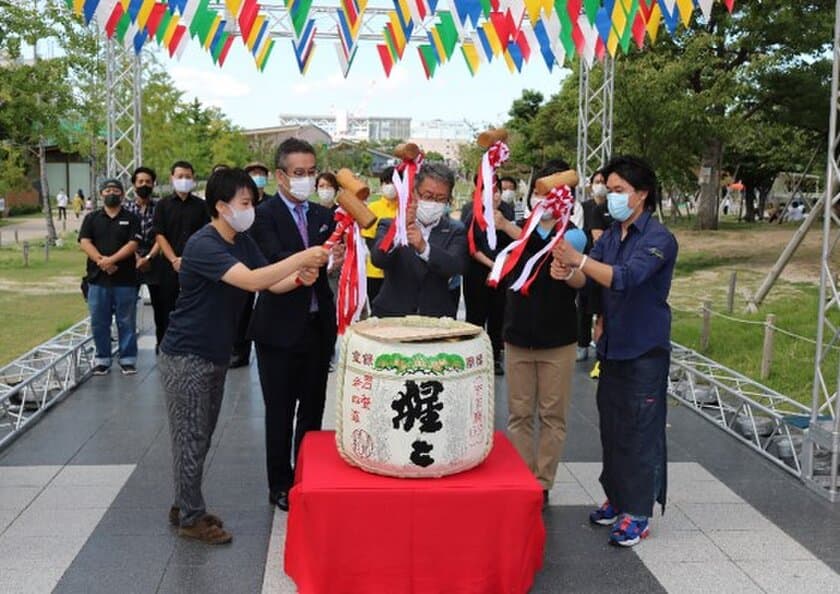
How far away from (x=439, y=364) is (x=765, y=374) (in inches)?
191

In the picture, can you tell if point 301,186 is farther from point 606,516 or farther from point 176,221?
point 176,221

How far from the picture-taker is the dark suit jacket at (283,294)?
397 cm

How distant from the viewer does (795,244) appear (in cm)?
1008

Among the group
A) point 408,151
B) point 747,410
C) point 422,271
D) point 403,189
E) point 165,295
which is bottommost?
point 747,410

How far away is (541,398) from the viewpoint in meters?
4.15

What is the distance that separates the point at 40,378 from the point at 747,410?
468cm

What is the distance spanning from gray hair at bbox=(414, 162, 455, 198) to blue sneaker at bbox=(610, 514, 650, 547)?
1.62 meters

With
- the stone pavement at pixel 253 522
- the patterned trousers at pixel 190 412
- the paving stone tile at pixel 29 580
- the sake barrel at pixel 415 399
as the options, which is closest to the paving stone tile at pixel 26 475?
the stone pavement at pixel 253 522

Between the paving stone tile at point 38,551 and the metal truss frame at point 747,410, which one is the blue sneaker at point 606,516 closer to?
the metal truss frame at point 747,410

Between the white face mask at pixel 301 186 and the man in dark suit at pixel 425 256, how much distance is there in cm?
38

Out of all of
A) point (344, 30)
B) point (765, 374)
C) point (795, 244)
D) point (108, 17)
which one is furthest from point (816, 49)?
point (108, 17)

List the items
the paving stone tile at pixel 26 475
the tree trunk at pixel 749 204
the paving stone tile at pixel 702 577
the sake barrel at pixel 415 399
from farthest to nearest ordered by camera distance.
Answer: the tree trunk at pixel 749 204
the paving stone tile at pixel 26 475
the paving stone tile at pixel 702 577
the sake barrel at pixel 415 399

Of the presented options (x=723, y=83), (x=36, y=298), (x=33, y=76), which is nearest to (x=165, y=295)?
(x=36, y=298)

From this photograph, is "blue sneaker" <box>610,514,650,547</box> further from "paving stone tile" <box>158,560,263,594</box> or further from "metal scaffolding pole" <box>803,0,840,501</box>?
"paving stone tile" <box>158,560,263,594</box>
